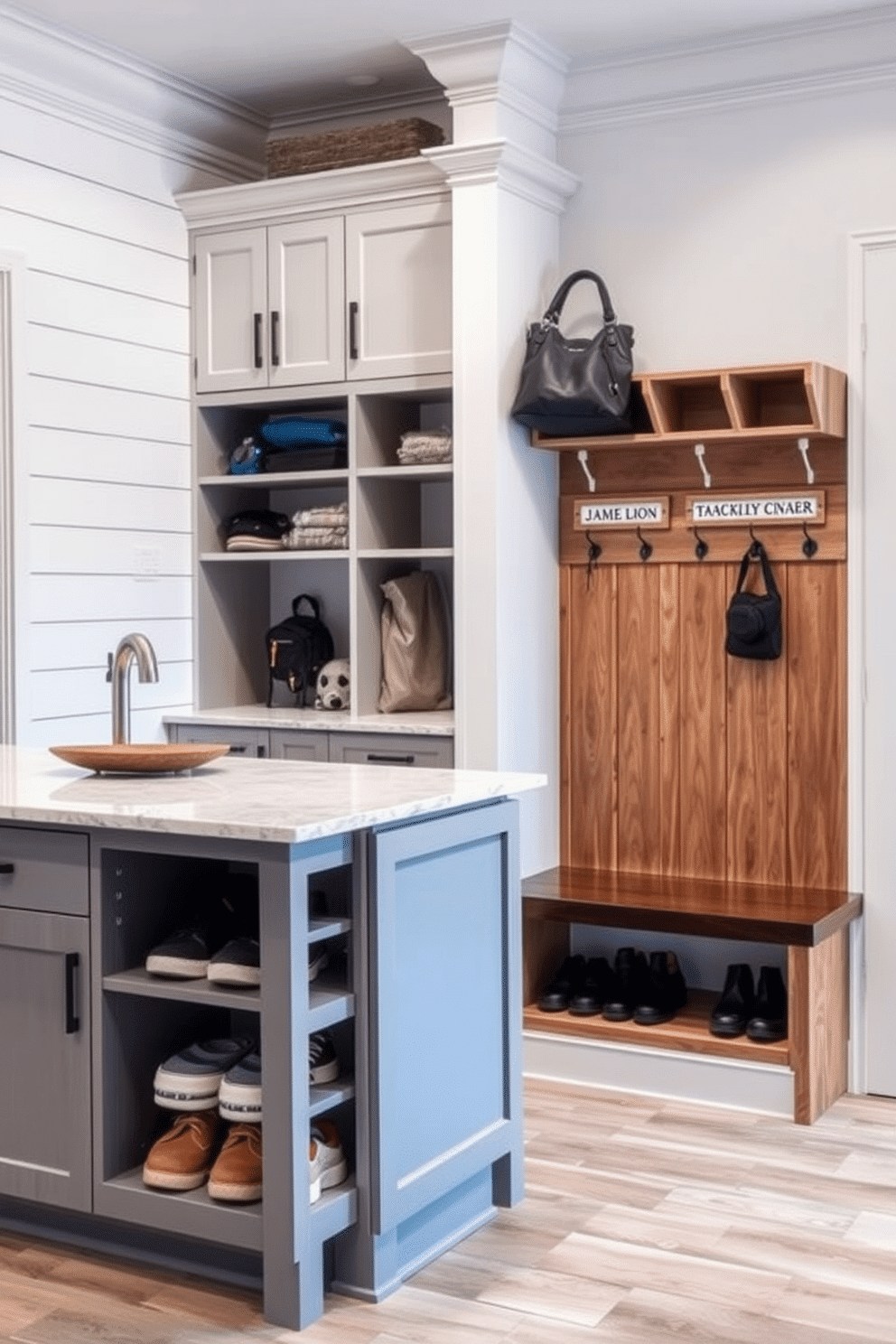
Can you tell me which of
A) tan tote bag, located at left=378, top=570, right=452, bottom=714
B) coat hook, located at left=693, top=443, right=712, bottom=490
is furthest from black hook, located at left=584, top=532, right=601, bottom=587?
tan tote bag, located at left=378, top=570, right=452, bottom=714

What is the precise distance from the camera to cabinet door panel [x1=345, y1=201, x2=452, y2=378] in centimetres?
457

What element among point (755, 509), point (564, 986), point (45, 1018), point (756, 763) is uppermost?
point (755, 509)

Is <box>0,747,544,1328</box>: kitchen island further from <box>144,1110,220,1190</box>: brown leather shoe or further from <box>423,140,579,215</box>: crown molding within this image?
<box>423,140,579,215</box>: crown molding

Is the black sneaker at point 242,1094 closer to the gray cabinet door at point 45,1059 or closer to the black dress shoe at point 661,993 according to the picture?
the gray cabinet door at point 45,1059

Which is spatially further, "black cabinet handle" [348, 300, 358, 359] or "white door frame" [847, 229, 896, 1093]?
"black cabinet handle" [348, 300, 358, 359]

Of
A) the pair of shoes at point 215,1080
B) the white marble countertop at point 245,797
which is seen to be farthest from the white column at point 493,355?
the pair of shoes at point 215,1080

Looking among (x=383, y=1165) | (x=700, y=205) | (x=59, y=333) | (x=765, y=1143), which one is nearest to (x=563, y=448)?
(x=700, y=205)

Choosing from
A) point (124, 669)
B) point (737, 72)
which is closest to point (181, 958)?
point (124, 669)

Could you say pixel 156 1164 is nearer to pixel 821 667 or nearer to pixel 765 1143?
pixel 765 1143

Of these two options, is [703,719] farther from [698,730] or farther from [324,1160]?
[324,1160]

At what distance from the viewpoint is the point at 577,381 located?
4258mm

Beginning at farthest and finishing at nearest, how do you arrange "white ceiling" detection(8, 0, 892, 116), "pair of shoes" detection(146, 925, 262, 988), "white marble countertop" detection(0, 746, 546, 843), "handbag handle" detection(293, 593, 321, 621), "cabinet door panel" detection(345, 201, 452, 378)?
"handbag handle" detection(293, 593, 321, 621), "cabinet door panel" detection(345, 201, 452, 378), "white ceiling" detection(8, 0, 892, 116), "pair of shoes" detection(146, 925, 262, 988), "white marble countertop" detection(0, 746, 546, 843)

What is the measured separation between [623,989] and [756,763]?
2.32 ft

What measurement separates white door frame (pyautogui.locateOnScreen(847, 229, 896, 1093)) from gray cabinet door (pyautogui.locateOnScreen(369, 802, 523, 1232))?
4.25 feet
